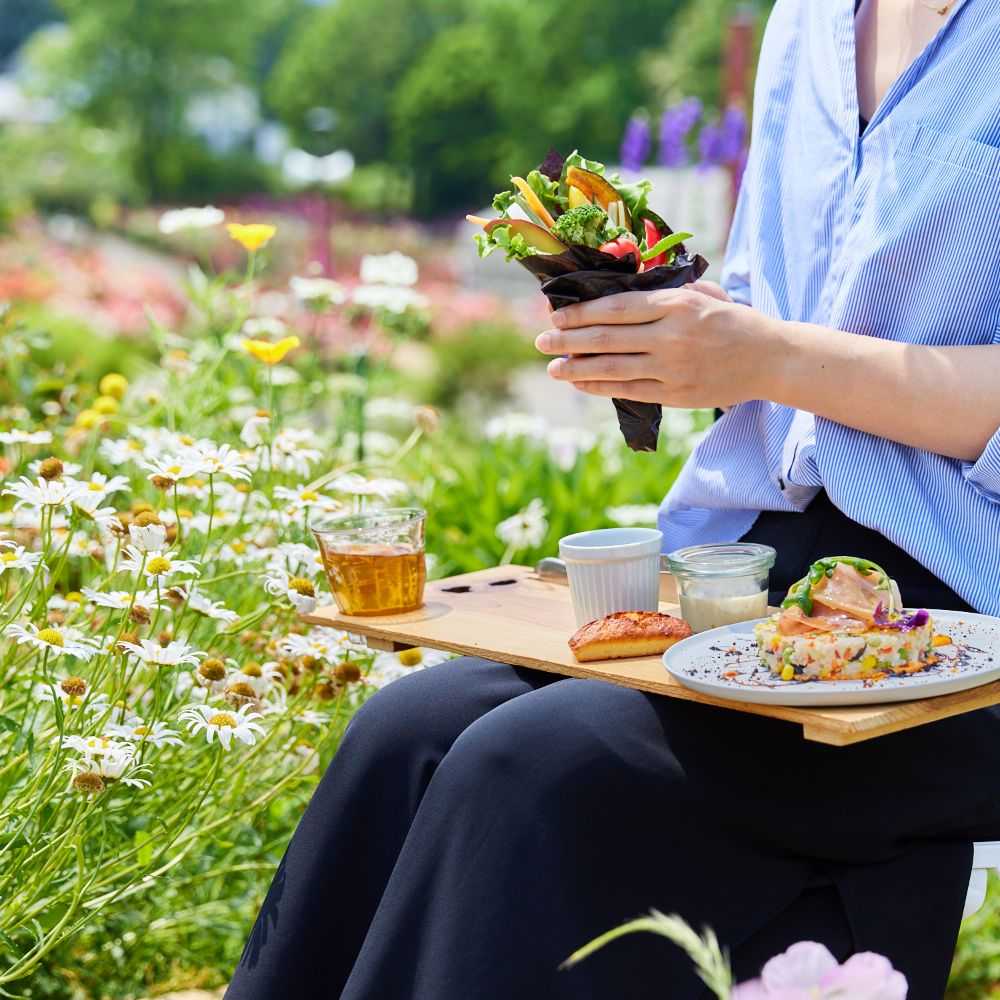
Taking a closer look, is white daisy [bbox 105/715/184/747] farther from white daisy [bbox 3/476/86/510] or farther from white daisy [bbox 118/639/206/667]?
white daisy [bbox 3/476/86/510]

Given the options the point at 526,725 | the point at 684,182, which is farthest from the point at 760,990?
the point at 684,182

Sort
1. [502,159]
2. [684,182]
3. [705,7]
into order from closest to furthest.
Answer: [684,182] → [705,7] → [502,159]

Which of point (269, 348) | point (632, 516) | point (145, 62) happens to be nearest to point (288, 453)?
point (269, 348)

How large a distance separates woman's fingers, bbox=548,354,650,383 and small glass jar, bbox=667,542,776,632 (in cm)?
19

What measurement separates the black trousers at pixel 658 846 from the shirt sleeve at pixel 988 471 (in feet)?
0.85

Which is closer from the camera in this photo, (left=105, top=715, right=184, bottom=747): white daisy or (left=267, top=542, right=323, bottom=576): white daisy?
(left=105, top=715, right=184, bottom=747): white daisy

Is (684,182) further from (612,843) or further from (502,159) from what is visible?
(502,159)

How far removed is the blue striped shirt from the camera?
1.38 metres

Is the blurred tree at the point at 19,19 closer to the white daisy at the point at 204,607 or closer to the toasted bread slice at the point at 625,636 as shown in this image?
the white daisy at the point at 204,607

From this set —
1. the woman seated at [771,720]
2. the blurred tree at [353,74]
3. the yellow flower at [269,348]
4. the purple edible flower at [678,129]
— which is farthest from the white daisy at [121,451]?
the blurred tree at [353,74]

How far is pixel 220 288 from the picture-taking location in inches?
107

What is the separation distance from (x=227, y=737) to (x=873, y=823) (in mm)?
637

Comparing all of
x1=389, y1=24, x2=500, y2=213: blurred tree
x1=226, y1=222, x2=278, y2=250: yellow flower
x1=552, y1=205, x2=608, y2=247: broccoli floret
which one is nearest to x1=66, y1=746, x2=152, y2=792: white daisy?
x1=552, y1=205, x2=608, y2=247: broccoli floret

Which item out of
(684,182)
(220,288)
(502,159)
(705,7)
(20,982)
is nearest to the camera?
(20,982)
